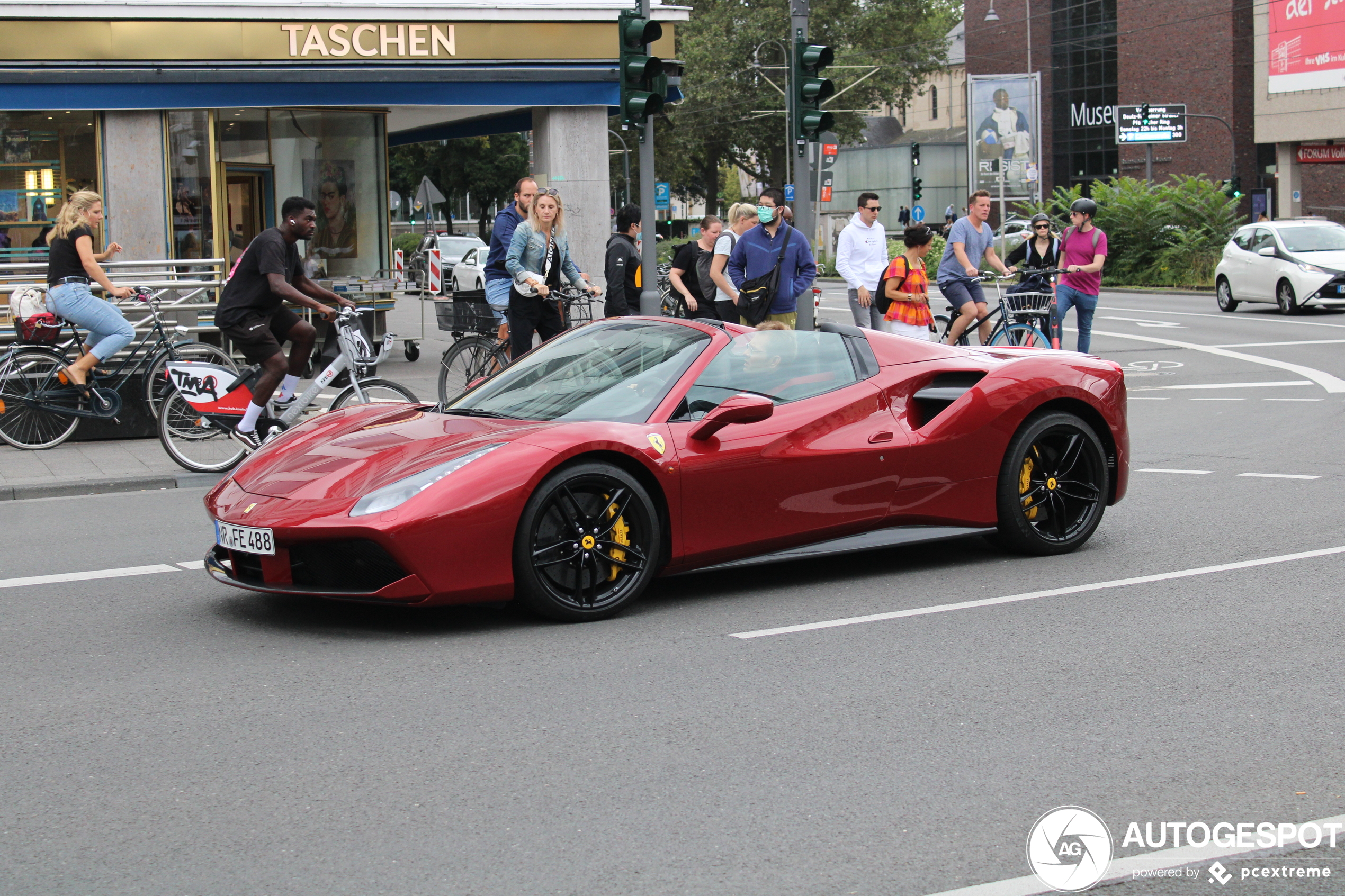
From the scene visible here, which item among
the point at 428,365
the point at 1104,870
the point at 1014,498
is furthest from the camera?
the point at 428,365

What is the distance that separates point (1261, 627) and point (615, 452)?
8.81ft

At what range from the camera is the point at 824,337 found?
22.6 feet

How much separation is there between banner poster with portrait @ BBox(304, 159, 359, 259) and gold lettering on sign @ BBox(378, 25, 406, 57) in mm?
1827

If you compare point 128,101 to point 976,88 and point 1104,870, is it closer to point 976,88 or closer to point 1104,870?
point 1104,870

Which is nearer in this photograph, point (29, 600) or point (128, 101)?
point (29, 600)

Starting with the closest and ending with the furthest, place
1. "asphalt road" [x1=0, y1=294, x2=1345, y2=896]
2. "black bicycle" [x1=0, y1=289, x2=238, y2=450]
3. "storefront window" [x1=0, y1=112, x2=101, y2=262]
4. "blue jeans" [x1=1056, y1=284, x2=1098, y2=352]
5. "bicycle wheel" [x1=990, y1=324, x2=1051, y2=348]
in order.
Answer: "asphalt road" [x1=0, y1=294, x2=1345, y2=896] < "black bicycle" [x1=0, y1=289, x2=238, y2=450] < "bicycle wheel" [x1=990, y1=324, x2=1051, y2=348] < "blue jeans" [x1=1056, y1=284, x2=1098, y2=352] < "storefront window" [x1=0, y1=112, x2=101, y2=262]

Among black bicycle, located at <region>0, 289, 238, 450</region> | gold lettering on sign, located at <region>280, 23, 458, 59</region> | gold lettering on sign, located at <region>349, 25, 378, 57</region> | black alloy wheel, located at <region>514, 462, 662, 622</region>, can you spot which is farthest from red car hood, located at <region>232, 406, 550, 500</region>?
gold lettering on sign, located at <region>349, 25, 378, 57</region>

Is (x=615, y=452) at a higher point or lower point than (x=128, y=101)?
lower

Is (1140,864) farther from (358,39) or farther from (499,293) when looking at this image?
(358,39)

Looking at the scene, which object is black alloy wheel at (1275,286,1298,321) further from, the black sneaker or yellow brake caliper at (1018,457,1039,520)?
the black sneaker

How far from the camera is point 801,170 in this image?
47.6 ft

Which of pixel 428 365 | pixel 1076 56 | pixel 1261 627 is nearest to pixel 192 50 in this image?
pixel 428 365

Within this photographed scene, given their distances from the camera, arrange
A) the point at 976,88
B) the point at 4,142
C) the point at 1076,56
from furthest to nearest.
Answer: the point at 1076,56, the point at 976,88, the point at 4,142

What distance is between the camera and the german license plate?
566cm
